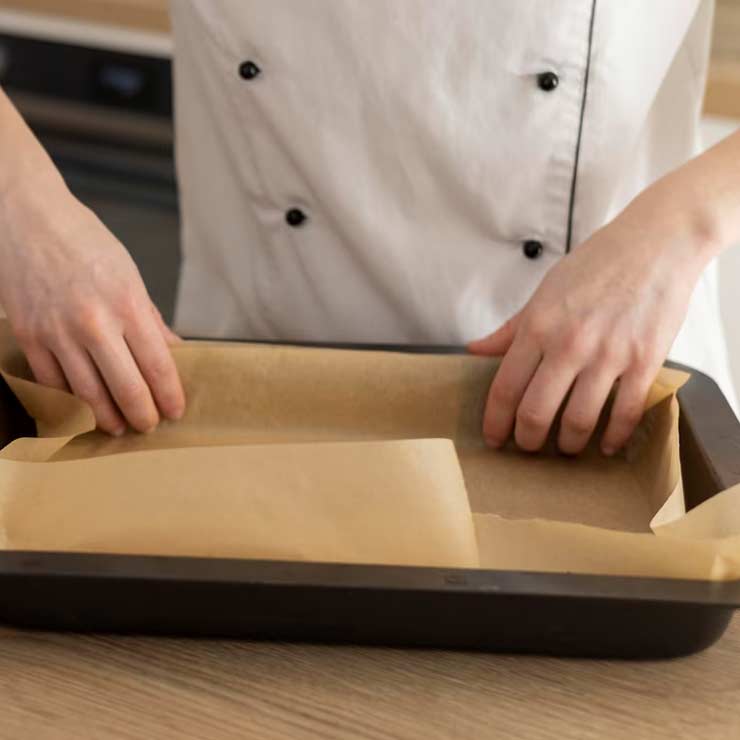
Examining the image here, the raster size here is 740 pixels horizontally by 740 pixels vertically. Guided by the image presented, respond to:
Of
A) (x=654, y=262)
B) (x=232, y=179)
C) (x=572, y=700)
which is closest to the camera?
(x=572, y=700)

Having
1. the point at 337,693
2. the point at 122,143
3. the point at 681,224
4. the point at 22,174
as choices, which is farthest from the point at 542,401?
the point at 122,143

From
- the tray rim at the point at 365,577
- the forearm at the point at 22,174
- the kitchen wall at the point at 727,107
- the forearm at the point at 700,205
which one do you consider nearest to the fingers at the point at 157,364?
the forearm at the point at 22,174

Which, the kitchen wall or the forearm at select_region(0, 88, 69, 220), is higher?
the forearm at select_region(0, 88, 69, 220)

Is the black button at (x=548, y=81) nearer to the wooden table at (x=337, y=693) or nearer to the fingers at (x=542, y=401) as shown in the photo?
the fingers at (x=542, y=401)

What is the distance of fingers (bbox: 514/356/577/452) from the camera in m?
0.63

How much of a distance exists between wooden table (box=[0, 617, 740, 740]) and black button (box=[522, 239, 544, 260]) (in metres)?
0.36

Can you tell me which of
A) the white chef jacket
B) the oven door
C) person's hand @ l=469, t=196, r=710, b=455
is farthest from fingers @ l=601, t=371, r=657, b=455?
the oven door

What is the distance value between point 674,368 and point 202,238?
0.41 metres

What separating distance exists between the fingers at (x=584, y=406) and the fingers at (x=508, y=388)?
1.2 inches

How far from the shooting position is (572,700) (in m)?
0.47

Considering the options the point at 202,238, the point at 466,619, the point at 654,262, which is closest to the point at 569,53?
the point at 654,262

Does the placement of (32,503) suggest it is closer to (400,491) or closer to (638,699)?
(400,491)

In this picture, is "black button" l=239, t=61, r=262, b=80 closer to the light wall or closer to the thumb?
the thumb

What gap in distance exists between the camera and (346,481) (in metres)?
0.56
